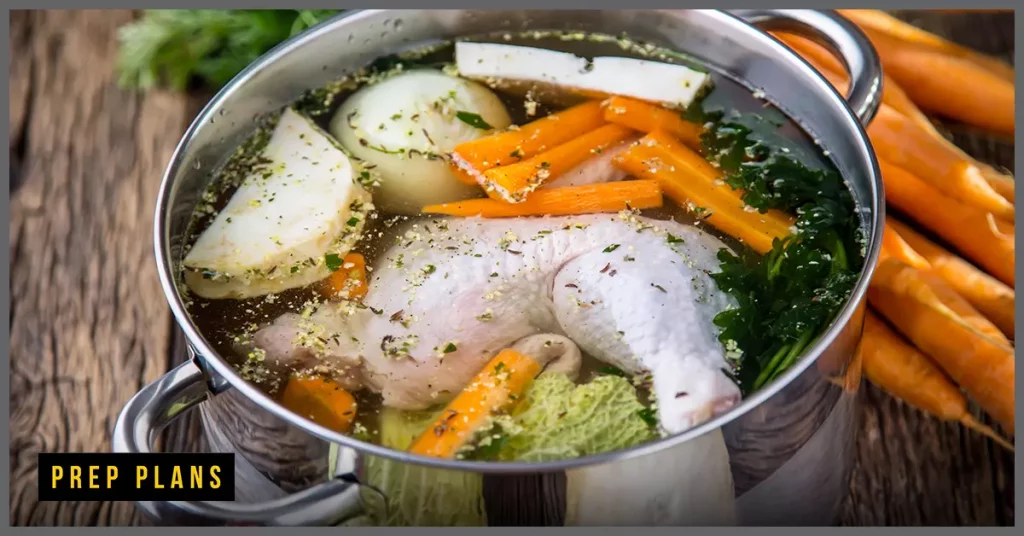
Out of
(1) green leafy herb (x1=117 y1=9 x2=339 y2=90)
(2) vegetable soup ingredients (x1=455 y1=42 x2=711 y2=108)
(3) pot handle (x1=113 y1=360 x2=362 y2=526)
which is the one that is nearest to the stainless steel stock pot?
(3) pot handle (x1=113 y1=360 x2=362 y2=526)

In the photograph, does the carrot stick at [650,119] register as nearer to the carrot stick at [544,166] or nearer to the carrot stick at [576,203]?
the carrot stick at [544,166]

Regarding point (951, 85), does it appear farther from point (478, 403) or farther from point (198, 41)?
point (198, 41)

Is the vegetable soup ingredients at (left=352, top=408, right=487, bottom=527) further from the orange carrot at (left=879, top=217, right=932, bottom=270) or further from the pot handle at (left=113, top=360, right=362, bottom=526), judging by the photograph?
the orange carrot at (left=879, top=217, right=932, bottom=270)

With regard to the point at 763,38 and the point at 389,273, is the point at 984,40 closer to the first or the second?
the point at 763,38

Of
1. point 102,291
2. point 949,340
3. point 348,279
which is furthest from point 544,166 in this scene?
point 102,291

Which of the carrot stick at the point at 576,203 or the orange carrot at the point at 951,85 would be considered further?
the orange carrot at the point at 951,85

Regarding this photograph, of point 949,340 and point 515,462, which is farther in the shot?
point 949,340

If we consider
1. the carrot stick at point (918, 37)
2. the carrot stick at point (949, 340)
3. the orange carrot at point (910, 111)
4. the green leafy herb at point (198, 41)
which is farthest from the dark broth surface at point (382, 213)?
the carrot stick at point (918, 37)
